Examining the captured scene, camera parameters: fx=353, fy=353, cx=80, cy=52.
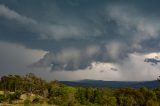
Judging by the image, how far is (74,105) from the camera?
547 ft

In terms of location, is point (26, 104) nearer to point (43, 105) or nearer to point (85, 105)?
point (43, 105)

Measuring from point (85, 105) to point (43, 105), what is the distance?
2826 centimetres

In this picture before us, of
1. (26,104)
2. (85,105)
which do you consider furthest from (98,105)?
(26,104)

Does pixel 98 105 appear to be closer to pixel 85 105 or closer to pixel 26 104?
pixel 85 105

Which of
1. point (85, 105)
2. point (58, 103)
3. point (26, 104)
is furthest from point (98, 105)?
point (26, 104)

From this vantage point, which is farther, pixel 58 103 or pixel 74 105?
pixel 58 103

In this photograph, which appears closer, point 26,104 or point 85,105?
point 26,104

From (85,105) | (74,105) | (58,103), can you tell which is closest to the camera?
(74,105)

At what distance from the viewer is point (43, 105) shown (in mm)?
179500

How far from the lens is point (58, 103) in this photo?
586 ft

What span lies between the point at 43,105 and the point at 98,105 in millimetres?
34813

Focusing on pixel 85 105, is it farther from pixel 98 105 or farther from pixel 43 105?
pixel 43 105

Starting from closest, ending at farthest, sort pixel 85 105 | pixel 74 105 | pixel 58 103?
pixel 74 105, pixel 58 103, pixel 85 105

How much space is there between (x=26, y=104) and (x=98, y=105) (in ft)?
144
